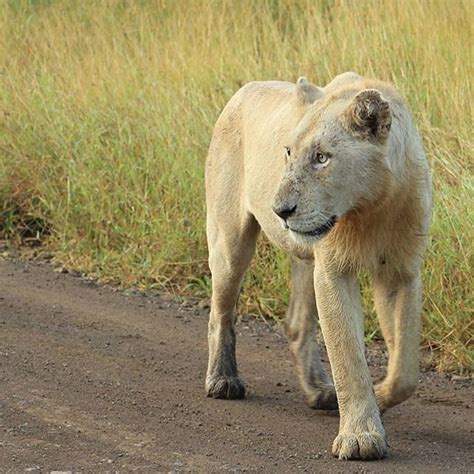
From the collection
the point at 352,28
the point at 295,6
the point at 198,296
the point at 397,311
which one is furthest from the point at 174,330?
the point at 295,6

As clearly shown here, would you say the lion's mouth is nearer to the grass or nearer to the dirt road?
the dirt road

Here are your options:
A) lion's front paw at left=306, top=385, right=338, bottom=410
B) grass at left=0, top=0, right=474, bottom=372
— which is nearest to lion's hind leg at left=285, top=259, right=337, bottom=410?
lion's front paw at left=306, top=385, right=338, bottom=410

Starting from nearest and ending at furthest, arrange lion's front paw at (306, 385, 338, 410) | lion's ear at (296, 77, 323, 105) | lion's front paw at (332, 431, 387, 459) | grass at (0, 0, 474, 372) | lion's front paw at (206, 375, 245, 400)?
lion's front paw at (332, 431, 387, 459)
lion's ear at (296, 77, 323, 105)
lion's front paw at (306, 385, 338, 410)
lion's front paw at (206, 375, 245, 400)
grass at (0, 0, 474, 372)

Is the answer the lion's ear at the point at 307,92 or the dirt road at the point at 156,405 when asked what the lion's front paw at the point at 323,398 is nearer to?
the dirt road at the point at 156,405

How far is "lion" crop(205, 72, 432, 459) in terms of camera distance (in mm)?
4777

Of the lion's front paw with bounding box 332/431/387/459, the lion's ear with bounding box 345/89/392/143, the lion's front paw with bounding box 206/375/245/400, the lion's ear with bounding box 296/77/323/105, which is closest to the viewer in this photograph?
the lion's ear with bounding box 345/89/392/143

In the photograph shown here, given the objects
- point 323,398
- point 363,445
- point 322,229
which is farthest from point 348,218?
point 323,398

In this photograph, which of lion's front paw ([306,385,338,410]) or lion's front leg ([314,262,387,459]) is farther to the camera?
lion's front paw ([306,385,338,410])

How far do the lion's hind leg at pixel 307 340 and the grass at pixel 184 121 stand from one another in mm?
774

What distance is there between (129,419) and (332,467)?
98 centimetres

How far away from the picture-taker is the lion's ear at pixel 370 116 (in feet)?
15.5

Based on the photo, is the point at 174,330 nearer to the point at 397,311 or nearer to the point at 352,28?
the point at 397,311

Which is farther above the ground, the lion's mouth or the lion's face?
the lion's face

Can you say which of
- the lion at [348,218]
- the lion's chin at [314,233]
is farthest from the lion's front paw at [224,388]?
the lion's chin at [314,233]
